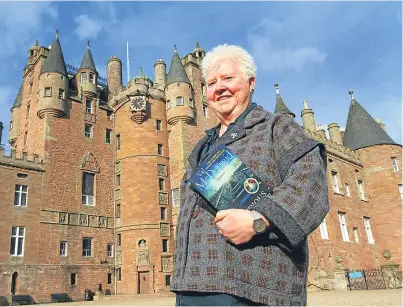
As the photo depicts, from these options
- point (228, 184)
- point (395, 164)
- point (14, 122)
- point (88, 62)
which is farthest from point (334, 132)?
point (228, 184)

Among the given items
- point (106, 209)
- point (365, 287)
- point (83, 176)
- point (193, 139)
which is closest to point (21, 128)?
point (83, 176)

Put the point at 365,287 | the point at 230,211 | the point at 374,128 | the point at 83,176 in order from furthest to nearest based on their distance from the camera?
the point at 374,128 < the point at 83,176 < the point at 365,287 < the point at 230,211

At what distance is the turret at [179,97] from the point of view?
3008cm

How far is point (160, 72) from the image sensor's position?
35.8m

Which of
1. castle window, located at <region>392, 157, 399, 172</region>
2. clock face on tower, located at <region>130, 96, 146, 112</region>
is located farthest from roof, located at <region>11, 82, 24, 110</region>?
castle window, located at <region>392, 157, 399, 172</region>

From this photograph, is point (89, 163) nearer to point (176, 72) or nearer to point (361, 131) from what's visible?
point (176, 72)

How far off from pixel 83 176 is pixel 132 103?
7303 mm

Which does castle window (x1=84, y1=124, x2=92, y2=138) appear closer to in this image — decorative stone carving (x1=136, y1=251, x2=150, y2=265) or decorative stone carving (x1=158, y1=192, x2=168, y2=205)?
decorative stone carving (x1=158, y1=192, x2=168, y2=205)

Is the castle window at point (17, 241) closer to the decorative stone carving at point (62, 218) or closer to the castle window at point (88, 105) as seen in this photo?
the decorative stone carving at point (62, 218)

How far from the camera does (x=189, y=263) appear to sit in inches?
88.5

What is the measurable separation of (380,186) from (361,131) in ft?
19.2

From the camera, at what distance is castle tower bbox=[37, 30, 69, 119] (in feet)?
88.8

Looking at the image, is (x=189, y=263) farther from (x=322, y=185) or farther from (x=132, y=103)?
(x=132, y=103)

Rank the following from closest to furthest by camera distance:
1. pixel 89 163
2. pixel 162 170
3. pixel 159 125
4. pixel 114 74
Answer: pixel 89 163
pixel 162 170
pixel 159 125
pixel 114 74
